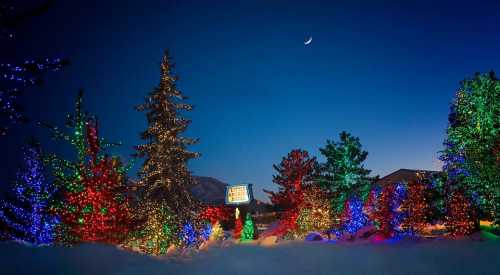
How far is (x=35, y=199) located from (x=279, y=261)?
13.2 m

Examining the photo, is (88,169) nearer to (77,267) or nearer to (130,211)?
(130,211)

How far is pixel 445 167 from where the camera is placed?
53.0 ft

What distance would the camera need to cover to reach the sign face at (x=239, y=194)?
1352 inches

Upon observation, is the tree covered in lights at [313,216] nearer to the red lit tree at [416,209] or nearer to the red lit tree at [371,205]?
the red lit tree at [371,205]

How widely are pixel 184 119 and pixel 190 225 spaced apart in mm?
8330

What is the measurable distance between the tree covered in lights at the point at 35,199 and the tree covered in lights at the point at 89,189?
678mm

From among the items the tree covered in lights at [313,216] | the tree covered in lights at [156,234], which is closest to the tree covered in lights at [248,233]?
the tree covered in lights at [313,216]

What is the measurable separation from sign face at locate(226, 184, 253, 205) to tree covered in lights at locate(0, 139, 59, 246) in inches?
772

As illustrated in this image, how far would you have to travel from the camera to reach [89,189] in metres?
15.7

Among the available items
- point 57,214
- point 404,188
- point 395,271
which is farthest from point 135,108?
point 395,271

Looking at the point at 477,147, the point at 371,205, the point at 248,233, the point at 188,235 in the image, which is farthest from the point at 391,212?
the point at 188,235

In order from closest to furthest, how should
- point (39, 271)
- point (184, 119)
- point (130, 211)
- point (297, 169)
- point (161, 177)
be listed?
1. point (39, 271)
2. point (130, 211)
3. point (161, 177)
4. point (184, 119)
5. point (297, 169)

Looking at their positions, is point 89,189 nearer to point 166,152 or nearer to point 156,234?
point 156,234

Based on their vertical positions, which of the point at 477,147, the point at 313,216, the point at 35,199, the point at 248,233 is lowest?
the point at 248,233
